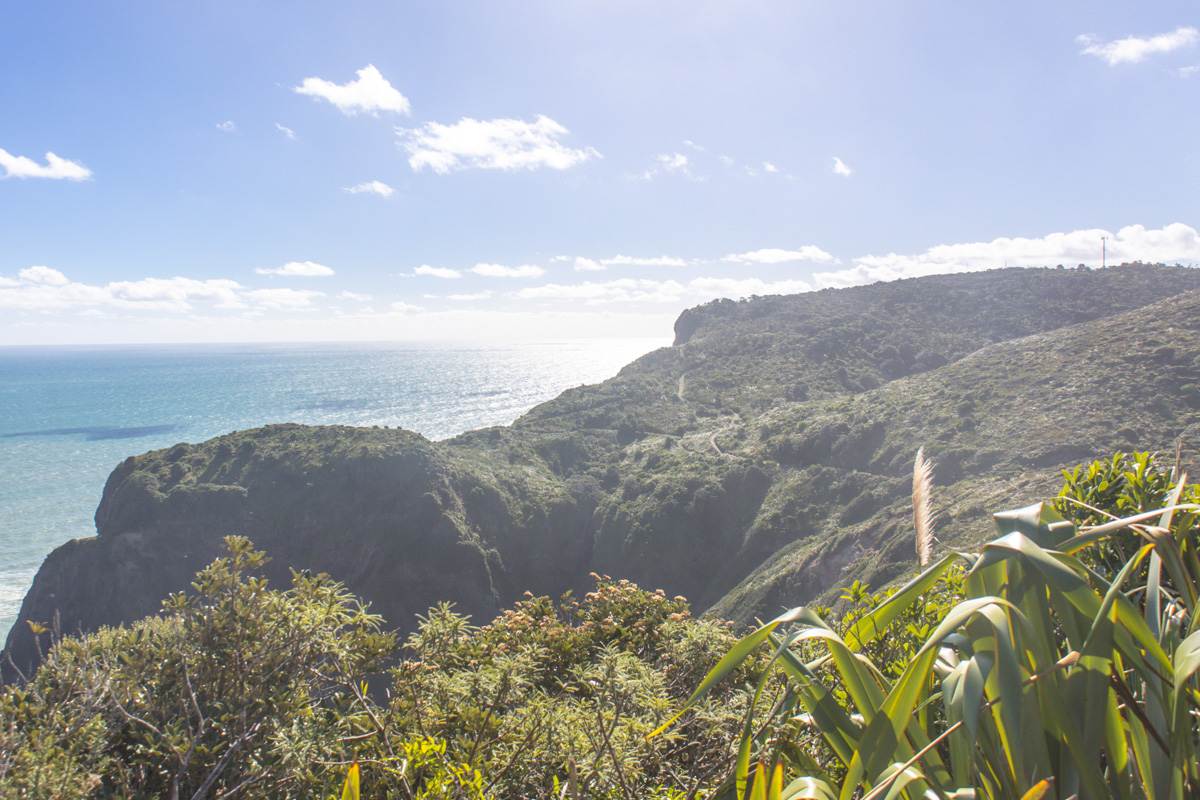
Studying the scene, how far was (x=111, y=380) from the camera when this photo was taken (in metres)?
144

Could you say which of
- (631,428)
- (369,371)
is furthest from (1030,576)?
(369,371)

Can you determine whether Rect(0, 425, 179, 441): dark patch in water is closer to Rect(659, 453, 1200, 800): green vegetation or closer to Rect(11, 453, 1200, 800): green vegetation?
Rect(11, 453, 1200, 800): green vegetation

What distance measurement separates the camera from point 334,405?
96.9 m

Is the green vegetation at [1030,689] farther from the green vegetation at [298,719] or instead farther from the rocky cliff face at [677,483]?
the rocky cliff face at [677,483]

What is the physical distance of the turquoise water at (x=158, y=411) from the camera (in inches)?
1885

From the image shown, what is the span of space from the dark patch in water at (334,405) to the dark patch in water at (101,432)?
1733cm

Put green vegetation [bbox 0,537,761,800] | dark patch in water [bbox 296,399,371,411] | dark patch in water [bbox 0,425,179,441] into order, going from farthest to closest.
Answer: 1. dark patch in water [bbox 296,399,371,411]
2. dark patch in water [bbox 0,425,179,441]
3. green vegetation [bbox 0,537,761,800]

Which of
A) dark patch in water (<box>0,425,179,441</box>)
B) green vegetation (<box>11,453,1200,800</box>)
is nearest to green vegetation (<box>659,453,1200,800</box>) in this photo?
green vegetation (<box>11,453,1200,800</box>)

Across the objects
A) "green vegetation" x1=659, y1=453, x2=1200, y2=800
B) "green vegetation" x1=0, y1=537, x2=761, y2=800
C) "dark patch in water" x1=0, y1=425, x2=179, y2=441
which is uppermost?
"green vegetation" x1=659, y1=453, x2=1200, y2=800

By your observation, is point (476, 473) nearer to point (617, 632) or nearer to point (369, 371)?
point (617, 632)

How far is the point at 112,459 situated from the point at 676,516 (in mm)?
63650

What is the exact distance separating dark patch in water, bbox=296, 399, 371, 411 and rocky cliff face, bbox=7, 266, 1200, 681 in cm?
5916

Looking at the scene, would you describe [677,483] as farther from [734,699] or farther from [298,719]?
[298,719]

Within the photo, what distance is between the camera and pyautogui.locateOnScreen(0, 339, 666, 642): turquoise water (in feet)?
157
